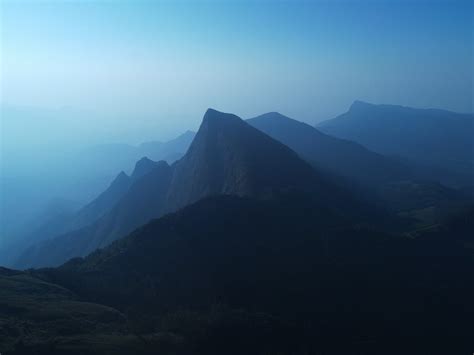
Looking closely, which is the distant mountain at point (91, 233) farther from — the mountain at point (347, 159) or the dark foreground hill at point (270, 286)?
the mountain at point (347, 159)

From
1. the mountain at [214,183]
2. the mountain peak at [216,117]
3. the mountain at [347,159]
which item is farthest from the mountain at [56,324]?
the mountain at [347,159]

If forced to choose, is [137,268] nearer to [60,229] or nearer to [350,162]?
[350,162]

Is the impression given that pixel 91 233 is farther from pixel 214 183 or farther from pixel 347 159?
pixel 347 159

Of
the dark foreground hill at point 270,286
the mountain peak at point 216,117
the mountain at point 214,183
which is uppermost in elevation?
the mountain peak at point 216,117

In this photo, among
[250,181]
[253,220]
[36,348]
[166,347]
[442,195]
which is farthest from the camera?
[442,195]

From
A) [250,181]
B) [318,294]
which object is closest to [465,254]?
[318,294]
